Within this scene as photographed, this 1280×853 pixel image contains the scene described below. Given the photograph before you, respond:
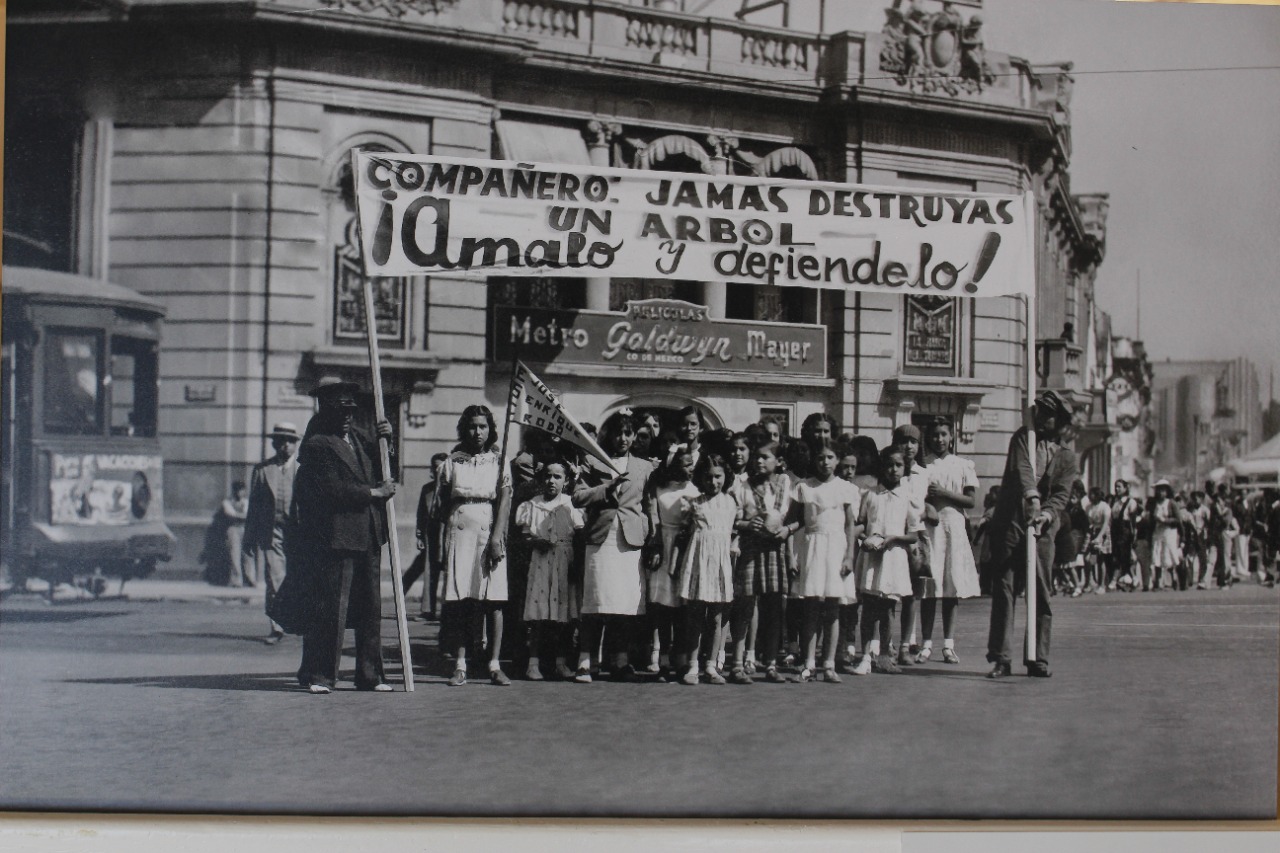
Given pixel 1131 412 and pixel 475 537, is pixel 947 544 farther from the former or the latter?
pixel 475 537

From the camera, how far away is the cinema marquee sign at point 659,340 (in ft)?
27.9

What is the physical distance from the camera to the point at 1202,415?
8367mm

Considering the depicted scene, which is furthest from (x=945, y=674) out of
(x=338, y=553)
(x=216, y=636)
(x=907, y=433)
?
(x=216, y=636)

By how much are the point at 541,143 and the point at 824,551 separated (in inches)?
125

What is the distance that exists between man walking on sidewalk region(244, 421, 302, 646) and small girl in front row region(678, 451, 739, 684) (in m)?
2.24

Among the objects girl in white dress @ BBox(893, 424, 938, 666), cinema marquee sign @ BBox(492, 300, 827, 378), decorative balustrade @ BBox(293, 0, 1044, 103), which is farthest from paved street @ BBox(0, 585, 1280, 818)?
decorative balustrade @ BBox(293, 0, 1044, 103)

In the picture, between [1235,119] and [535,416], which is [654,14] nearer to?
[535,416]

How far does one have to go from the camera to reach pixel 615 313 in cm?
853

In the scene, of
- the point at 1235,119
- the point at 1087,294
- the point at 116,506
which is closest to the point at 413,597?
the point at 116,506

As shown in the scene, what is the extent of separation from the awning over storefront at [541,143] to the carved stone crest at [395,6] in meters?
0.82

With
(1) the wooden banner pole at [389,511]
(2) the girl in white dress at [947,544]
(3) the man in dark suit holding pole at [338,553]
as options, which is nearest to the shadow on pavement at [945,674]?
(2) the girl in white dress at [947,544]

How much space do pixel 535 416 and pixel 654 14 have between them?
3.11 m

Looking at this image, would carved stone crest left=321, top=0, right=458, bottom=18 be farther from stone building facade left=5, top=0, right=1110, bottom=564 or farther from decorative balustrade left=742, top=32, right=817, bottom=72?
decorative balustrade left=742, top=32, right=817, bottom=72

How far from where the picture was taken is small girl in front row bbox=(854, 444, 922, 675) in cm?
801
